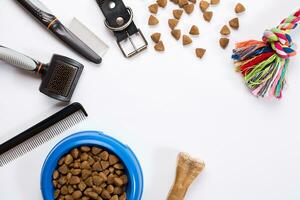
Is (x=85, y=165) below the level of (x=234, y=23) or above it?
below

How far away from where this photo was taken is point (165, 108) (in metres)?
0.83

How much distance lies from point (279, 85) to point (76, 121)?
393 millimetres

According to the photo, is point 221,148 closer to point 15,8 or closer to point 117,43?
point 117,43

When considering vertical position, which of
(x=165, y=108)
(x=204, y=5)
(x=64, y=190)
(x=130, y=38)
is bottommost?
(x=64, y=190)

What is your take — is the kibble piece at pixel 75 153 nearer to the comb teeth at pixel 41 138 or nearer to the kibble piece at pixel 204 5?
the comb teeth at pixel 41 138

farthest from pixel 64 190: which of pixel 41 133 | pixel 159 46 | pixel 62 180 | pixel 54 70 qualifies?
pixel 159 46

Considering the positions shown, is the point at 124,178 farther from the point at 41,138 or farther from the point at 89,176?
the point at 41,138

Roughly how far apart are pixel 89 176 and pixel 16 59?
9.9 inches

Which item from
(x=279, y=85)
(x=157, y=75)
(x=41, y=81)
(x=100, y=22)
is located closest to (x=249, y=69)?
(x=279, y=85)

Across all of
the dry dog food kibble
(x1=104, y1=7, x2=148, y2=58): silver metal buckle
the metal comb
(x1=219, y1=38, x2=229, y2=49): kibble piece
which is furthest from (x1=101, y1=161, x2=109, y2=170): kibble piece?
(x1=219, y1=38, x2=229, y2=49): kibble piece

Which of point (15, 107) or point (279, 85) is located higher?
point (279, 85)

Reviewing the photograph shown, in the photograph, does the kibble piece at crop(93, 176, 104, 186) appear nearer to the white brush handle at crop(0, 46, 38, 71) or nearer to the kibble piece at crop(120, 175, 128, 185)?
the kibble piece at crop(120, 175, 128, 185)

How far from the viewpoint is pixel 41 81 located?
82 cm

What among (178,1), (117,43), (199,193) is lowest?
(199,193)
